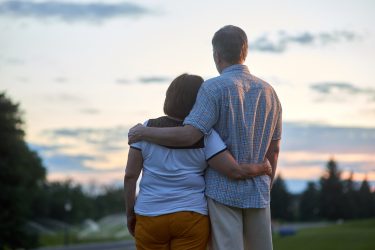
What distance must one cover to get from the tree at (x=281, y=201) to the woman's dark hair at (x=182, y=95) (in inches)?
3415

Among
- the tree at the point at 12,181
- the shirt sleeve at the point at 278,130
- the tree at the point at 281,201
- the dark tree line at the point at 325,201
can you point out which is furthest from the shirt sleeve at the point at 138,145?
the tree at the point at 281,201

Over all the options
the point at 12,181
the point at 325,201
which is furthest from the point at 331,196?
the point at 12,181

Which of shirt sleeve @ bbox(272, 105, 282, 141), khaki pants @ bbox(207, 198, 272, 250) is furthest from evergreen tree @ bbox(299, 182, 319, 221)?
khaki pants @ bbox(207, 198, 272, 250)

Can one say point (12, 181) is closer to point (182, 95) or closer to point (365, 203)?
point (182, 95)

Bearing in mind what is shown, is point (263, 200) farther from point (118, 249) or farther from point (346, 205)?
point (346, 205)

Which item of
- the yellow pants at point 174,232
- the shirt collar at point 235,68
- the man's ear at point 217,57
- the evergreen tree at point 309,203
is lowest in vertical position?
the evergreen tree at point 309,203

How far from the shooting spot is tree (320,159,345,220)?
91.1 metres

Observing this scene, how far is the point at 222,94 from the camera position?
4105mm

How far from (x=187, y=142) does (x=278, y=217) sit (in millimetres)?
96473

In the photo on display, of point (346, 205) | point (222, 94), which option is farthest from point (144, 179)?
point (346, 205)

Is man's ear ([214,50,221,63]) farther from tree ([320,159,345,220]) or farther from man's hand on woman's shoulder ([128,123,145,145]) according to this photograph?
tree ([320,159,345,220])

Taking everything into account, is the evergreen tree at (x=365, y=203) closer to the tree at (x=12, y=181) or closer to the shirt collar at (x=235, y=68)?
the tree at (x=12, y=181)

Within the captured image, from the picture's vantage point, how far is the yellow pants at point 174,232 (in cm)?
404

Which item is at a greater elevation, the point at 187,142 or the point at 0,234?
the point at 187,142
